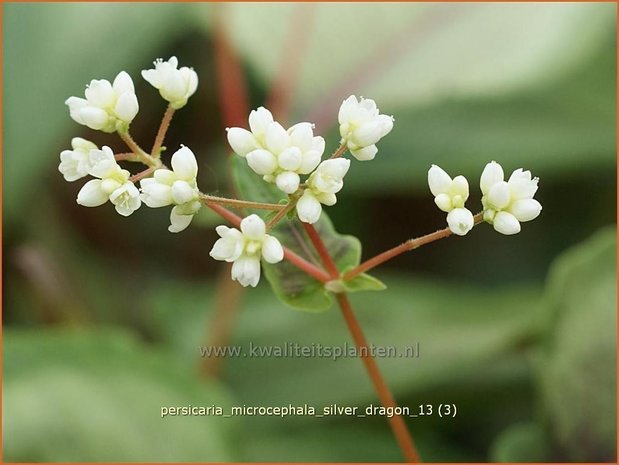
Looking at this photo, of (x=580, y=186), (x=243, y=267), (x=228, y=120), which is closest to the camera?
(x=243, y=267)

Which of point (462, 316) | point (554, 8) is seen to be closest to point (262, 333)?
point (462, 316)

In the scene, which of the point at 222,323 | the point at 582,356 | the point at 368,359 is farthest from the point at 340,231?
the point at 368,359

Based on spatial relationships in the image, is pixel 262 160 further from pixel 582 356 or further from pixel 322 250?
pixel 582 356

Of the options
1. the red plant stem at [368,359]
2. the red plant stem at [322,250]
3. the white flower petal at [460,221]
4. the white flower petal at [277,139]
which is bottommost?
the red plant stem at [368,359]

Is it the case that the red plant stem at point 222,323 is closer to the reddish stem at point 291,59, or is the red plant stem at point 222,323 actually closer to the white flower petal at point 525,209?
the reddish stem at point 291,59

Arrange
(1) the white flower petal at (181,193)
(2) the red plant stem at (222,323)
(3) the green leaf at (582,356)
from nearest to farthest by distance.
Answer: (1) the white flower petal at (181,193)
(3) the green leaf at (582,356)
(2) the red plant stem at (222,323)

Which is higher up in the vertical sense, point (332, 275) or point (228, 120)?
point (228, 120)

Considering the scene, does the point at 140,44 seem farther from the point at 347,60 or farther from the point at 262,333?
the point at 262,333

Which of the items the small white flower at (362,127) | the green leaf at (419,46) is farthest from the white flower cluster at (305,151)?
the green leaf at (419,46)
